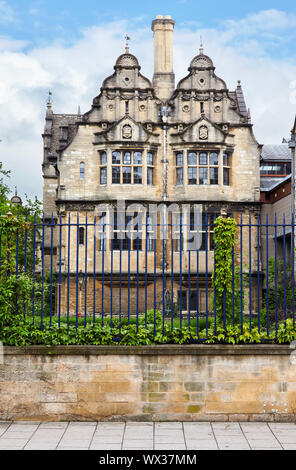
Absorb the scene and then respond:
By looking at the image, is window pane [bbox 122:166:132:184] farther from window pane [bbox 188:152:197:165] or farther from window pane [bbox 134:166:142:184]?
window pane [bbox 188:152:197:165]

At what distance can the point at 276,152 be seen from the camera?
4438 centimetres

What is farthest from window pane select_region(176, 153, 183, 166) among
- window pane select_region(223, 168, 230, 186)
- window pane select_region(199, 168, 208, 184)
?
window pane select_region(223, 168, 230, 186)

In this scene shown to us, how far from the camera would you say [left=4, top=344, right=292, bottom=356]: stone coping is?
9805 mm

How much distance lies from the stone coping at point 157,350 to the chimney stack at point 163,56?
21957mm

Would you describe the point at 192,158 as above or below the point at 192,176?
above

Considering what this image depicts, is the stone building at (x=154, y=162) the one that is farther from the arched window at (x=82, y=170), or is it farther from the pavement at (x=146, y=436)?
the pavement at (x=146, y=436)

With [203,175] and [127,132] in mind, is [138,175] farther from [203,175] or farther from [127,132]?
[203,175]

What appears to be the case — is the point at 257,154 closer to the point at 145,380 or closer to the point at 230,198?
the point at 230,198

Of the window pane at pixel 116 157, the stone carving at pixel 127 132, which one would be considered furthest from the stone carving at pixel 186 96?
the window pane at pixel 116 157

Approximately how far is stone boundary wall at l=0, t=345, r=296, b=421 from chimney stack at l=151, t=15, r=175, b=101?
22032 millimetres

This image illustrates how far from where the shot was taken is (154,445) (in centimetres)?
828

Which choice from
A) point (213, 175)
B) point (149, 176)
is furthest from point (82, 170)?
point (213, 175)

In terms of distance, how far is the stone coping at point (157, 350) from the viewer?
9805mm

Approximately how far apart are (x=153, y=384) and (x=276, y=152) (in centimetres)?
3750
